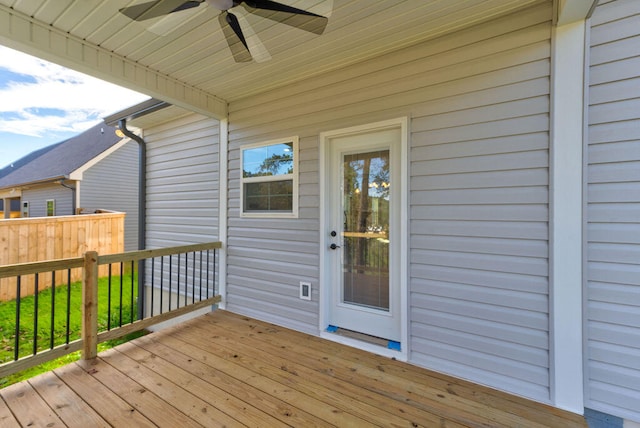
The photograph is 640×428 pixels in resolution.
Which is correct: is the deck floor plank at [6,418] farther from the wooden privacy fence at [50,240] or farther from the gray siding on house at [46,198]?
the gray siding on house at [46,198]

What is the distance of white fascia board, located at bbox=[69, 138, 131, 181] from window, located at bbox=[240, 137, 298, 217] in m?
7.77

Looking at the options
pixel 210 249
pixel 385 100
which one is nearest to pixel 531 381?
pixel 385 100

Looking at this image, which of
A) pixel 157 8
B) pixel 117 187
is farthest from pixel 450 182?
pixel 117 187

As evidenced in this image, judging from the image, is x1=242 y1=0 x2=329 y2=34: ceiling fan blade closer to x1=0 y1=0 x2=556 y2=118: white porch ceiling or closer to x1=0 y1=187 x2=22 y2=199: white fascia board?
x1=0 y1=0 x2=556 y2=118: white porch ceiling

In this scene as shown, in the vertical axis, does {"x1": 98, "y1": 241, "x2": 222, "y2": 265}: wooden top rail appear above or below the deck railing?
above

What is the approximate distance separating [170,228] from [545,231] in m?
4.73

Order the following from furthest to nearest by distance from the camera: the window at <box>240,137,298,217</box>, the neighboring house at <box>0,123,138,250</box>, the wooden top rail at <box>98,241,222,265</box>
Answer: the neighboring house at <box>0,123,138,250</box>, the window at <box>240,137,298,217</box>, the wooden top rail at <box>98,241,222,265</box>

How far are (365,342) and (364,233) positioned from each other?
1.02m

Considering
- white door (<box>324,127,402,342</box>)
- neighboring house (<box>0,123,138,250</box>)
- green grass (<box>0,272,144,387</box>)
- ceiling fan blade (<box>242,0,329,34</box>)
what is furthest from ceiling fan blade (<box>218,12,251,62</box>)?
neighboring house (<box>0,123,138,250</box>)

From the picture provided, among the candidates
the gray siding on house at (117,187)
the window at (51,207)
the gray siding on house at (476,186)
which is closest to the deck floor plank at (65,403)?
the gray siding on house at (476,186)

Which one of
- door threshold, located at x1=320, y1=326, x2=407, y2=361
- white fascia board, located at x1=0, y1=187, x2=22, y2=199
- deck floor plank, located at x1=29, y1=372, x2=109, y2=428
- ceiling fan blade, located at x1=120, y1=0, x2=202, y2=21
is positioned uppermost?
ceiling fan blade, located at x1=120, y1=0, x2=202, y2=21

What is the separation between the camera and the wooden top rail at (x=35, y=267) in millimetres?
1872

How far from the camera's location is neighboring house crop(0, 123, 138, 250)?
814cm

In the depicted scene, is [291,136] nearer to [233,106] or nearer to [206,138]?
[233,106]
